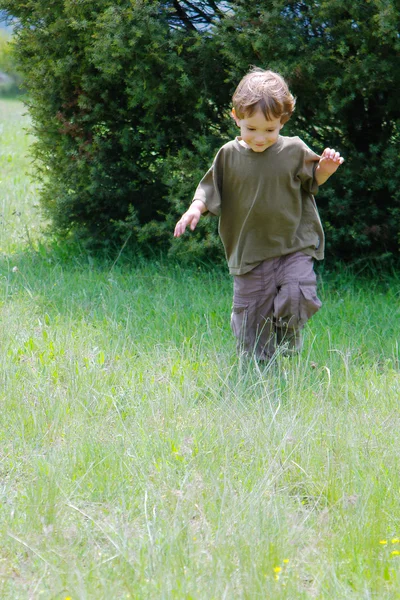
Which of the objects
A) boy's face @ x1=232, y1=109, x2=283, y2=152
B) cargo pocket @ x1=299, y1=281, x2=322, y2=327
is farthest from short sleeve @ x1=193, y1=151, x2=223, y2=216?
cargo pocket @ x1=299, y1=281, x2=322, y2=327

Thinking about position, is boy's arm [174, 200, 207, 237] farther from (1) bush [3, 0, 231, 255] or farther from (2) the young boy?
(1) bush [3, 0, 231, 255]

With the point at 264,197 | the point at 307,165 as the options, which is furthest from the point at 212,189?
the point at 307,165

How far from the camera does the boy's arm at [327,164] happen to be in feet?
12.8

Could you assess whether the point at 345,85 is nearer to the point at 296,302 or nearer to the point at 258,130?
the point at 258,130

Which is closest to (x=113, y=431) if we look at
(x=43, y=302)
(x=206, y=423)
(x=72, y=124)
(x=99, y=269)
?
(x=206, y=423)

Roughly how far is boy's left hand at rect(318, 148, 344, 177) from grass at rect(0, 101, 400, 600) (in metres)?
0.97

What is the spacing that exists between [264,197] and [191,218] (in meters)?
0.49

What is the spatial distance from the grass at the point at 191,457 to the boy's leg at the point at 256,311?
0.52 feet

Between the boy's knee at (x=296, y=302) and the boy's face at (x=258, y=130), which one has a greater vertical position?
Answer: the boy's face at (x=258, y=130)

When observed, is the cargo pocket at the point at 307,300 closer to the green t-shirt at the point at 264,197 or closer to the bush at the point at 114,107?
the green t-shirt at the point at 264,197

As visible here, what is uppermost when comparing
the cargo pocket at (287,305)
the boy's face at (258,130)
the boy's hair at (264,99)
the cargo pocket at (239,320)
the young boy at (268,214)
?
the boy's hair at (264,99)

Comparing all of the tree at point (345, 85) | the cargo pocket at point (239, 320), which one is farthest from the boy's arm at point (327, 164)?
the tree at point (345, 85)

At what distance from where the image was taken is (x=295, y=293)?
414cm

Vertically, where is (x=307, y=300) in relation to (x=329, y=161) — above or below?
below
